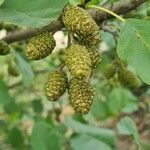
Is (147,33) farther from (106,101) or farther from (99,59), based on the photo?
(106,101)

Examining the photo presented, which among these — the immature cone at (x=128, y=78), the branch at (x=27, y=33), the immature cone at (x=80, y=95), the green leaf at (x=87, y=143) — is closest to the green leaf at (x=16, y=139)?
the green leaf at (x=87, y=143)

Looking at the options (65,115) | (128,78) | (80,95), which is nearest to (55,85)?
(80,95)

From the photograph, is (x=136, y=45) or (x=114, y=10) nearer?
(x=136, y=45)

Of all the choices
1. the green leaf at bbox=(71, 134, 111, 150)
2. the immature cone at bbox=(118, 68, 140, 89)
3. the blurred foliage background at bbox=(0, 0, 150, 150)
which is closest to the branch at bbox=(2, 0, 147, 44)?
the blurred foliage background at bbox=(0, 0, 150, 150)

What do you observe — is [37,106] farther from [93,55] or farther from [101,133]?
[93,55]

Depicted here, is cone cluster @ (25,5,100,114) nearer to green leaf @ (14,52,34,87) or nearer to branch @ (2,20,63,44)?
branch @ (2,20,63,44)

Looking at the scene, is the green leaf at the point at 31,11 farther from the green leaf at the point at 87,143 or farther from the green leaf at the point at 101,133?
the green leaf at the point at 101,133
